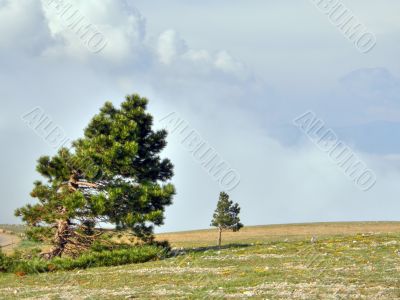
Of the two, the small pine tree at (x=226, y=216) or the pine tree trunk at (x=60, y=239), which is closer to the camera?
the pine tree trunk at (x=60, y=239)

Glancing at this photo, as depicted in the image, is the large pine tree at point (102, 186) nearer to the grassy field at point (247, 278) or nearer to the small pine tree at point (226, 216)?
the grassy field at point (247, 278)

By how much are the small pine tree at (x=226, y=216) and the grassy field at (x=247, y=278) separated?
3868 cm

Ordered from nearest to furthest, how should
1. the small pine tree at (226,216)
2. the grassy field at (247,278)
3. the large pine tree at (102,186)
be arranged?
the grassy field at (247,278), the large pine tree at (102,186), the small pine tree at (226,216)

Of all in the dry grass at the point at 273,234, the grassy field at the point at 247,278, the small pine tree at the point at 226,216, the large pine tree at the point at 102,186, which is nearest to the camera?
the grassy field at the point at 247,278

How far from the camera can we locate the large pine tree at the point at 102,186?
4794 centimetres

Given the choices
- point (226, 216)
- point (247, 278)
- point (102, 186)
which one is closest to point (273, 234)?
point (226, 216)

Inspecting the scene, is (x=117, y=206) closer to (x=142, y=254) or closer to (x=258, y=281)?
(x=142, y=254)

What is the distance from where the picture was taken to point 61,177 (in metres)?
50.1

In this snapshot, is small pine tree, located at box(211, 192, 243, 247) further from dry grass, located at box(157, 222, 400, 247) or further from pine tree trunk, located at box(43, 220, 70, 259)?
pine tree trunk, located at box(43, 220, 70, 259)

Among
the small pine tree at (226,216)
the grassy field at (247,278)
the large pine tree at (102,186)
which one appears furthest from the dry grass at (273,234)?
the grassy field at (247,278)

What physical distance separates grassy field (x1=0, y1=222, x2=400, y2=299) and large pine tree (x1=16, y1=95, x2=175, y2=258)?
7487 millimetres

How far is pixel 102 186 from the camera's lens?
49.6 metres

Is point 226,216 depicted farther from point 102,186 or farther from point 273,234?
point 273,234

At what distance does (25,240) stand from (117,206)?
880cm
